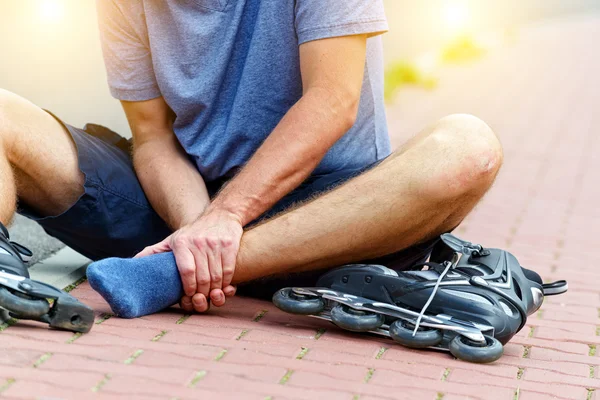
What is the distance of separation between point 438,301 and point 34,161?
127cm

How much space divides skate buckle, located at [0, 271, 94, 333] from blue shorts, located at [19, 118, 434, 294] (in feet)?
2.00

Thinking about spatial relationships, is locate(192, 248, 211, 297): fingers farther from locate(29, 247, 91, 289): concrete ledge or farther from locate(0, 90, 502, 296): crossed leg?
locate(29, 247, 91, 289): concrete ledge

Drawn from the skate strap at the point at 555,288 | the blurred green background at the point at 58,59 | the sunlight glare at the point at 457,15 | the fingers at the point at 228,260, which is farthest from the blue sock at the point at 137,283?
the sunlight glare at the point at 457,15

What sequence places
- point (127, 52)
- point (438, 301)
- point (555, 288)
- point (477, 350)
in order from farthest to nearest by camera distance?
point (127, 52)
point (555, 288)
point (438, 301)
point (477, 350)

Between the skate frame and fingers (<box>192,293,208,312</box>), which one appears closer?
the skate frame

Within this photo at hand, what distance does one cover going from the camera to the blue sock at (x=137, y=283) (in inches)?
93.6

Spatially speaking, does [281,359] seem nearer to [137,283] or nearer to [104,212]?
[137,283]

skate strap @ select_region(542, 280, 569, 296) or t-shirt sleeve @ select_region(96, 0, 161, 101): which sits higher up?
t-shirt sleeve @ select_region(96, 0, 161, 101)

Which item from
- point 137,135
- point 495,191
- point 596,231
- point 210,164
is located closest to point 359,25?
point 210,164

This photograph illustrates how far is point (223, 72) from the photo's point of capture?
2.87 metres

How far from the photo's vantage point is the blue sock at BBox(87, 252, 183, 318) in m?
2.38

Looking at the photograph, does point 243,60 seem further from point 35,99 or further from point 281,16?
point 35,99

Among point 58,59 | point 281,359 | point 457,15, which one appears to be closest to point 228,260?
point 281,359

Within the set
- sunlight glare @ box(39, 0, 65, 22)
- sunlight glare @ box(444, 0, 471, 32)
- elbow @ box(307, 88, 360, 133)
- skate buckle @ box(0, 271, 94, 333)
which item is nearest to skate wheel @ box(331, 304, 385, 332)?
elbow @ box(307, 88, 360, 133)
